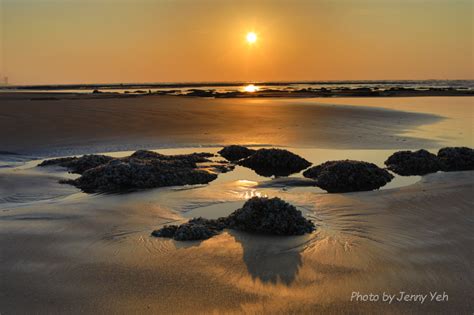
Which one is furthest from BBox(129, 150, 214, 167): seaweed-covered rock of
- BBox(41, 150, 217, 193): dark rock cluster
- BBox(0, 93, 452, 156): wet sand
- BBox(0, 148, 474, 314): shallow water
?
BBox(0, 93, 452, 156): wet sand

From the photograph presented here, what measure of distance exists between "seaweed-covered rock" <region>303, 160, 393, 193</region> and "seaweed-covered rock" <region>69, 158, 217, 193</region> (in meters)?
2.14

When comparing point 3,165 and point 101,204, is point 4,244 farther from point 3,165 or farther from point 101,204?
point 3,165

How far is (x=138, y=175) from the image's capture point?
8.12 metres

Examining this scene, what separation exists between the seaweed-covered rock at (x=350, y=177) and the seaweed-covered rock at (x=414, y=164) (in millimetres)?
1004

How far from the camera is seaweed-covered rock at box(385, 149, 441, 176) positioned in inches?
371

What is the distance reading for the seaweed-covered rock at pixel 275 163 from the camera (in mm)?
9852

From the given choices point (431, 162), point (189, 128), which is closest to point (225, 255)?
point (431, 162)

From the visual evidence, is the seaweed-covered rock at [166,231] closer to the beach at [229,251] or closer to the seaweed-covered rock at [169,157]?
the beach at [229,251]

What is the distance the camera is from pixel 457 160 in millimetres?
9672

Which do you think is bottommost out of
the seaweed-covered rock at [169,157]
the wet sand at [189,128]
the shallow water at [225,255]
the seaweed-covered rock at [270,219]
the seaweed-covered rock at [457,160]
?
the shallow water at [225,255]

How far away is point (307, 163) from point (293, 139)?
14.0 ft

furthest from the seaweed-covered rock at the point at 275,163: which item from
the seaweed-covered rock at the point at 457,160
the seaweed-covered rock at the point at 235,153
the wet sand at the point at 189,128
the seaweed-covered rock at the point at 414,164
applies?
the wet sand at the point at 189,128

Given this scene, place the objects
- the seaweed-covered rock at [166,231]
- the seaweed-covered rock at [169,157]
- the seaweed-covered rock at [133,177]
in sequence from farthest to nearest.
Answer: the seaweed-covered rock at [169,157]
the seaweed-covered rock at [133,177]
the seaweed-covered rock at [166,231]

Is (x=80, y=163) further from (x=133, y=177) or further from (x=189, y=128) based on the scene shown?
(x=189, y=128)
